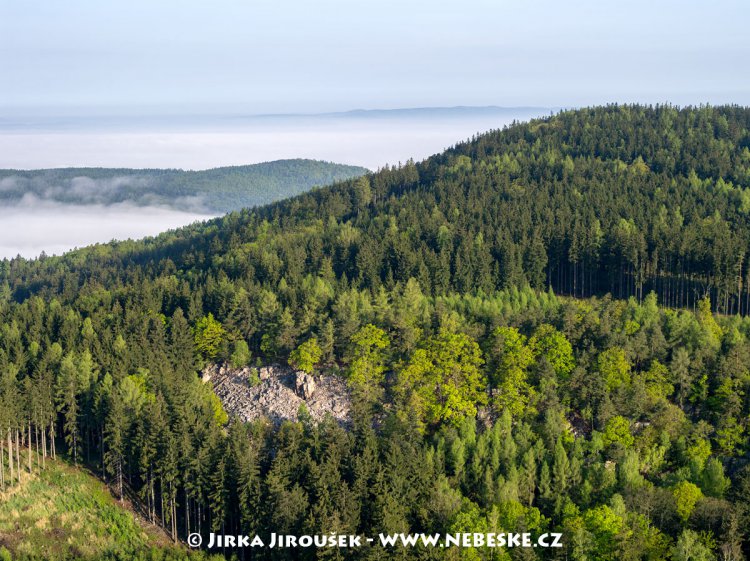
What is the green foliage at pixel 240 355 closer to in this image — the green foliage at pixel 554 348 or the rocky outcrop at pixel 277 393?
the rocky outcrop at pixel 277 393

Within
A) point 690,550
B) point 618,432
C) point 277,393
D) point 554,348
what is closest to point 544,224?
point 554,348

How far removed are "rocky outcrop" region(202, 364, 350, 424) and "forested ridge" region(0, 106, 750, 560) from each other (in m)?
2.14

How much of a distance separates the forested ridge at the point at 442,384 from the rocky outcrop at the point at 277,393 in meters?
2.14

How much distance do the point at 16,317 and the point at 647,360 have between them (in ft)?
253

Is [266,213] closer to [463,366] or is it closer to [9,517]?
[463,366]

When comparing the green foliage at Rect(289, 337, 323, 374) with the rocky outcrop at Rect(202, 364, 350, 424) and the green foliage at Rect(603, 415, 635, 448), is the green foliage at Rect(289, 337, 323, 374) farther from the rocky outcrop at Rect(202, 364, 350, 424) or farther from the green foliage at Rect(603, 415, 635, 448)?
the green foliage at Rect(603, 415, 635, 448)

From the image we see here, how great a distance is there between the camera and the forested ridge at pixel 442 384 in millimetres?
60875

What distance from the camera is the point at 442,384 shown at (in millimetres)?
79062

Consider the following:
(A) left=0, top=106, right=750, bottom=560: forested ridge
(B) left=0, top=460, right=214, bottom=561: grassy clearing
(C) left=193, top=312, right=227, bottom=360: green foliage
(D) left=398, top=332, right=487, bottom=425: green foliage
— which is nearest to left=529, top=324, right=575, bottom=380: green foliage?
(A) left=0, top=106, right=750, bottom=560: forested ridge

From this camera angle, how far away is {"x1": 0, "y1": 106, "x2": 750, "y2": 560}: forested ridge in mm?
60875

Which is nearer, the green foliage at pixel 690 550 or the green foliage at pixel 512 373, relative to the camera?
the green foliage at pixel 690 550

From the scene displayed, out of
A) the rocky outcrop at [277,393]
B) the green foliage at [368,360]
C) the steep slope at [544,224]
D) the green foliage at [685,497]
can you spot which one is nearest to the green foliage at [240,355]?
the rocky outcrop at [277,393]

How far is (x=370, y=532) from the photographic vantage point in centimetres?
6009

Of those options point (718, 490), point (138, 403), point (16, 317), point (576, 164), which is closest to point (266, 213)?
point (576, 164)
